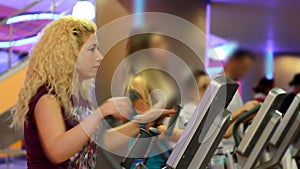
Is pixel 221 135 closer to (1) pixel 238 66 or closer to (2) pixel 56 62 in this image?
(2) pixel 56 62

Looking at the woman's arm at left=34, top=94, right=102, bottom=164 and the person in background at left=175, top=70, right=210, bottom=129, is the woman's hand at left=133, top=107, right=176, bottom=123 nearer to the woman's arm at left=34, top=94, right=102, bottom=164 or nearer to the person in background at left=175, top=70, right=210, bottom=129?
the woman's arm at left=34, top=94, right=102, bottom=164

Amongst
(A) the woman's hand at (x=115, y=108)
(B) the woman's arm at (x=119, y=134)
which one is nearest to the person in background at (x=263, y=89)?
(B) the woman's arm at (x=119, y=134)

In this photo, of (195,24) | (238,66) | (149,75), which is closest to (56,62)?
(149,75)

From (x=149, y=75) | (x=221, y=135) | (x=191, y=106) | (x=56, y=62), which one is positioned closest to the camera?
(x=56, y=62)

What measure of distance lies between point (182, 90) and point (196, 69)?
0.75m

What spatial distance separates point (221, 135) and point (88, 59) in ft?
1.90

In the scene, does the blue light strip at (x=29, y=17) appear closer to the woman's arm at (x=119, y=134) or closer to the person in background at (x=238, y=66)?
the person in background at (x=238, y=66)

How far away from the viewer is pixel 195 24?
18.7 feet

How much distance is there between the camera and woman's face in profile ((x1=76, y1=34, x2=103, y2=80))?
1.64 meters

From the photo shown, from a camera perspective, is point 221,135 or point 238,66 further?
point 238,66

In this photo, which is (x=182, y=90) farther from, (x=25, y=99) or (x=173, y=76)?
(x=25, y=99)

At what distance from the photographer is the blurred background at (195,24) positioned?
3551mm

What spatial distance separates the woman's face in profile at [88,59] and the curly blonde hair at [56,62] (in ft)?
0.08

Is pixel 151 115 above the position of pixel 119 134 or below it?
above
